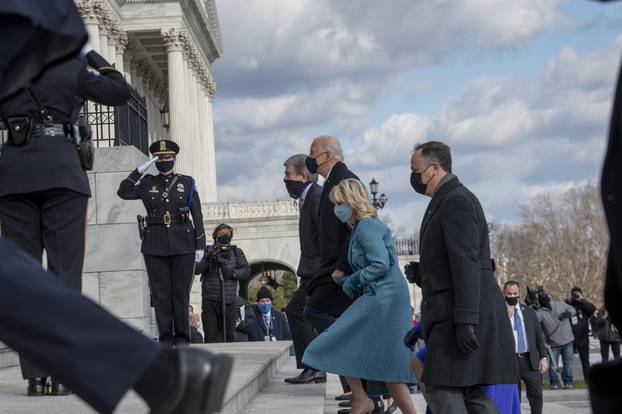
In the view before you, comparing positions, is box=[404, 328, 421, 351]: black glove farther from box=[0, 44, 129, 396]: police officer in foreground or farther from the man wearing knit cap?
the man wearing knit cap

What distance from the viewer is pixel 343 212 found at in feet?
30.3

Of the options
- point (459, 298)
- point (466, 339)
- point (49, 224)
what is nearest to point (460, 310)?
point (459, 298)

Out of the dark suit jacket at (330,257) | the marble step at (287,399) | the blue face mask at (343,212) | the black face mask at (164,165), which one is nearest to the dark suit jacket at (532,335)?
the marble step at (287,399)

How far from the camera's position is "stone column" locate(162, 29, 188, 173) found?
64.2 m

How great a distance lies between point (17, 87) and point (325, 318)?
6.94 metres

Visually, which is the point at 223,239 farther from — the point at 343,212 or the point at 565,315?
the point at 565,315

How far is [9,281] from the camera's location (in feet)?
10.7

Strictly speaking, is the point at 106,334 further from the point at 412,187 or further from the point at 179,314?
the point at 179,314

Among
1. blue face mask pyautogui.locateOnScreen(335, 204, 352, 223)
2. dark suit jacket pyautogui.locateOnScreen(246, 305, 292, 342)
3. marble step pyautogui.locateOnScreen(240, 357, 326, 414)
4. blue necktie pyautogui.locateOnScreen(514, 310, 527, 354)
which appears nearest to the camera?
marble step pyautogui.locateOnScreen(240, 357, 326, 414)

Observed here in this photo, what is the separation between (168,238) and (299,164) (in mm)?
1471

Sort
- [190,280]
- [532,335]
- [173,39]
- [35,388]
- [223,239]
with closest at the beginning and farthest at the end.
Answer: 1. [35,388]
2. [190,280]
3. [532,335]
4. [223,239]
5. [173,39]

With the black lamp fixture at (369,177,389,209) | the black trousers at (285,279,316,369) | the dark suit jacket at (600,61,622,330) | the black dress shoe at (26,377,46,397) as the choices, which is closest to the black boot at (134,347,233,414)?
the dark suit jacket at (600,61,622,330)

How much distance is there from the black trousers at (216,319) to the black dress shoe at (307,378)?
590 centimetres

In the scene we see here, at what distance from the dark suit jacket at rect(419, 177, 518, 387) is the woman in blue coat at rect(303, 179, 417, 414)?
0.99 metres
